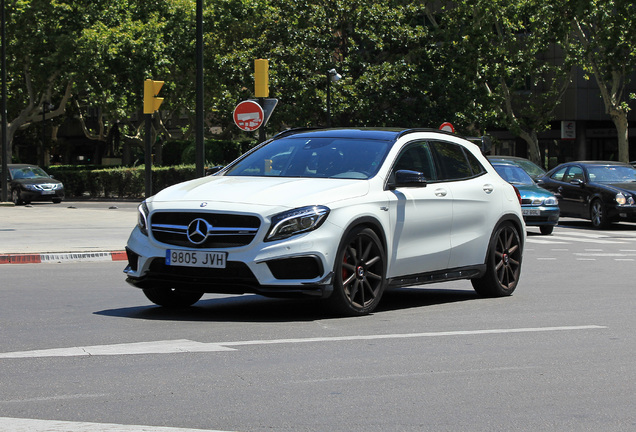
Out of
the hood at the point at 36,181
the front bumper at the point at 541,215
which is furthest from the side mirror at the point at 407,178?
the hood at the point at 36,181

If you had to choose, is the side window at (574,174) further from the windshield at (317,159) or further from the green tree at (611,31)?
the windshield at (317,159)

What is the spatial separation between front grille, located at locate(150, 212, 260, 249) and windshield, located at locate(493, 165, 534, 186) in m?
16.4

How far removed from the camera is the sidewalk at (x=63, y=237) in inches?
615

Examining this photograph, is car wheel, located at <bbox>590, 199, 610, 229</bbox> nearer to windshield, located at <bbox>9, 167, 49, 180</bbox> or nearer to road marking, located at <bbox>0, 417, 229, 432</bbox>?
road marking, located at <bbox>0, 417, 229, 432</bbox>

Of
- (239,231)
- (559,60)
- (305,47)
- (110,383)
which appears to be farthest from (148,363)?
(559,60)

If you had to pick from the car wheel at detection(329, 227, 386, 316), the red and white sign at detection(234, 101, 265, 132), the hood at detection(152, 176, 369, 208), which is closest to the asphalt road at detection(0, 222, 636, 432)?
the car wheel at detection(329, 227, 386, 316)

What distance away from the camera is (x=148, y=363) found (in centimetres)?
678

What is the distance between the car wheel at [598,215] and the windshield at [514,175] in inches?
76.3

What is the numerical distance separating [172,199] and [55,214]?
1889cm

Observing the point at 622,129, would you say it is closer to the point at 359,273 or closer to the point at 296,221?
the point at 359,273

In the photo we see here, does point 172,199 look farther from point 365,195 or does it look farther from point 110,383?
point 110,383

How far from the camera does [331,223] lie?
8844mm

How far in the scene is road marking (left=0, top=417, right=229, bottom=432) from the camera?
507 centimetres

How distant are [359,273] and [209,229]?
1328mm
